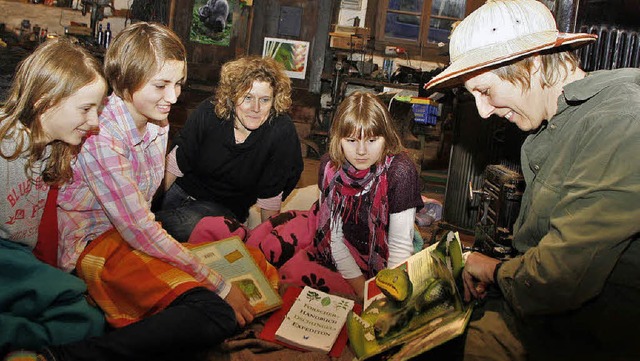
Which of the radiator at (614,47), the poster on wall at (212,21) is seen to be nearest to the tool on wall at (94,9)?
the poster on wall at (212,21)

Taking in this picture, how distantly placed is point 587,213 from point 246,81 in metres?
2.10

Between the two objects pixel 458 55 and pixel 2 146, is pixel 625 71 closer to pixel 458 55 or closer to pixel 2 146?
pixel 458 55

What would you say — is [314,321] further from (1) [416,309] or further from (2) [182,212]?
(2) [182,212]

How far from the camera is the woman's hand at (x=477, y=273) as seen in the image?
1.72 metres

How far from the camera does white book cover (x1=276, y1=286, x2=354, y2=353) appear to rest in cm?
208

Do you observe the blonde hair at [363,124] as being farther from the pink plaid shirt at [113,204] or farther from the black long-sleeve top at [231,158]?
the pink plaid shirt at [113,204]

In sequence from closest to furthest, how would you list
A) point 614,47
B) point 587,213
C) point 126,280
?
point 587,213
point 126,280
point 614,47

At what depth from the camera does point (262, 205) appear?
3324mm

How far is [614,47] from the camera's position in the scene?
2932mm

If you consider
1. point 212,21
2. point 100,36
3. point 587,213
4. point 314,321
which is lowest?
point 314,321

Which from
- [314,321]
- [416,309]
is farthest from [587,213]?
[314,321]

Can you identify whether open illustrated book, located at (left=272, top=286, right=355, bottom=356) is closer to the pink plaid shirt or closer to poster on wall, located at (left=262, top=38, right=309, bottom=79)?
the pink plaid shirt

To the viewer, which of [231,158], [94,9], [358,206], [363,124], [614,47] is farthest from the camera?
[94,9]

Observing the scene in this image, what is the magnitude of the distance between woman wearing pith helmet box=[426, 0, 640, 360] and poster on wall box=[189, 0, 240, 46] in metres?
7.11
